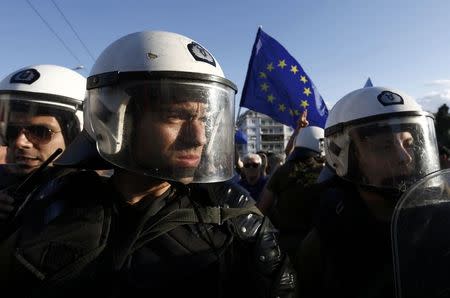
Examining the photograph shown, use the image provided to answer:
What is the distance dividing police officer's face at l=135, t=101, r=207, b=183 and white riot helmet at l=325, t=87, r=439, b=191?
1.06m

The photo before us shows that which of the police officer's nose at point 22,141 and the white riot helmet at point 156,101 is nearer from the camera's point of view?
the white riot helmet at point 156,101

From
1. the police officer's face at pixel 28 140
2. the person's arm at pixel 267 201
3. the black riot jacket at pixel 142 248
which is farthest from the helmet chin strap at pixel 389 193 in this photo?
the police officer's face at pixel 28 140

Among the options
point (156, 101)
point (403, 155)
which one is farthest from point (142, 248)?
point (403, 155)

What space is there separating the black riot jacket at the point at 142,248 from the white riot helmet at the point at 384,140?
0.82 m

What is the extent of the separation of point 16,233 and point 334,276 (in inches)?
55.1

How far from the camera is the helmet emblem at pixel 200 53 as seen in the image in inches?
69.2

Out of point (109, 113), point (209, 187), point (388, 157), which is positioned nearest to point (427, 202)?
point (209, 187)

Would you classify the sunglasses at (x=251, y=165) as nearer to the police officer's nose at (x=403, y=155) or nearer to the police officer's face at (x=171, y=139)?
the police officer's nose at (x=403, y=155)

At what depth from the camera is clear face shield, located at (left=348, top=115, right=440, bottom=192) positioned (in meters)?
2.12

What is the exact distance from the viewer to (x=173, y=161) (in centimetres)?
159

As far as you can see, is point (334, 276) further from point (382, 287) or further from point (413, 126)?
point (413, 126)

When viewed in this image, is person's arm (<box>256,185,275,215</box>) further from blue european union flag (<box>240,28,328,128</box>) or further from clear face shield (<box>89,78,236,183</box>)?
clear face shield (<box>89,78,236,183</box>)

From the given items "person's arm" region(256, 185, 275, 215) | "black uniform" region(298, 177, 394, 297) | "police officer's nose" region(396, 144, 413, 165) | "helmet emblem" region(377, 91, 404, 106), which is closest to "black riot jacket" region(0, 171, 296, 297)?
"black uniform" region(298, 177, 394, 297)

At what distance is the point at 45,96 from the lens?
2.35m
